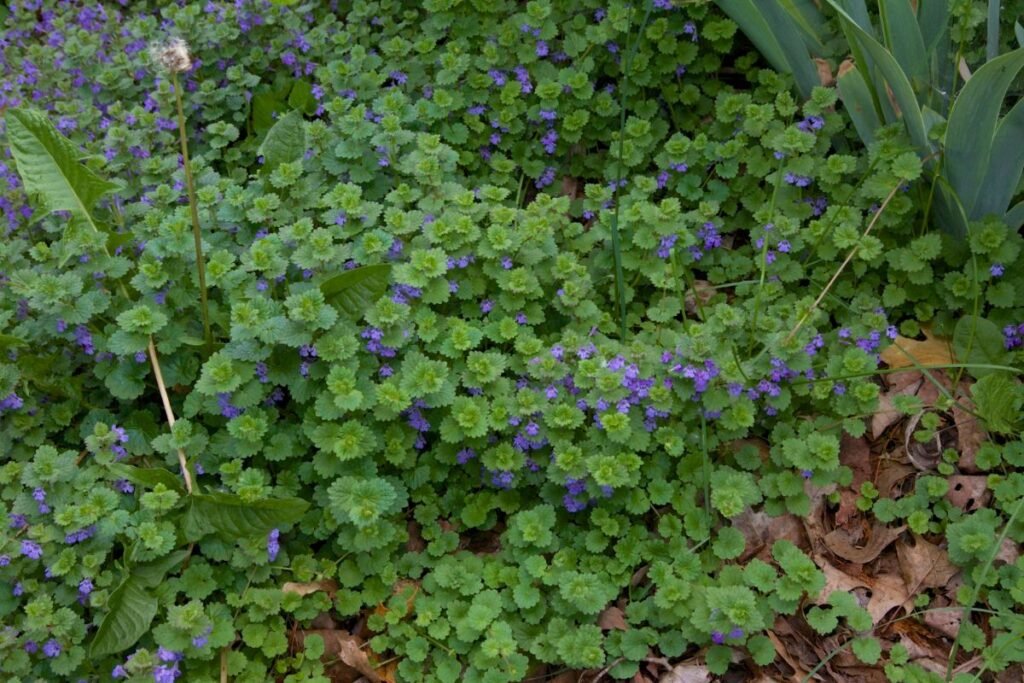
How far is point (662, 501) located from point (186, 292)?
1.72 metres

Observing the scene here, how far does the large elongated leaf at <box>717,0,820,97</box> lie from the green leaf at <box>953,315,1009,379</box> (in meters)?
1.07

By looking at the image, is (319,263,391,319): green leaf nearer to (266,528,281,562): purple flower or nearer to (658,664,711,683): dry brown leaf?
(266,528,281,562): purple flower

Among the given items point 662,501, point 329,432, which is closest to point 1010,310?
point 662,501

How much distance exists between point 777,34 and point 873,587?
6.57 feet

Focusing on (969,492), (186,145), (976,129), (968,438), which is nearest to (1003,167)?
(976,129)

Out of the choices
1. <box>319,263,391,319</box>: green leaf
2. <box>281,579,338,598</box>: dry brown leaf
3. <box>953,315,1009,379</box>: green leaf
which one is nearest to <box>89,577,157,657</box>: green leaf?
<box>281,579,338,598</box>: dry brown leaf

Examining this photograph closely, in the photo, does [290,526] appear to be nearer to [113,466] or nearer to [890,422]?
[113,466]

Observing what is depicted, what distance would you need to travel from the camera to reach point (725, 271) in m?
3.79

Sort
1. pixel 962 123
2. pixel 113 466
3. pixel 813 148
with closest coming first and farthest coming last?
pixel 113 466
pixel 962 123
pixel 813 148

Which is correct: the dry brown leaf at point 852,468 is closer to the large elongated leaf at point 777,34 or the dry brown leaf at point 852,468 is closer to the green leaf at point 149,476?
the large elongated leaf at point 777,34

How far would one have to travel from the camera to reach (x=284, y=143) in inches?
152

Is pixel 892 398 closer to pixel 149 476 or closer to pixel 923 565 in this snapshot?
pixel 923 565

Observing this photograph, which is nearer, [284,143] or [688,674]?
[688,674]

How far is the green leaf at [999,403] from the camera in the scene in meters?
3.20
